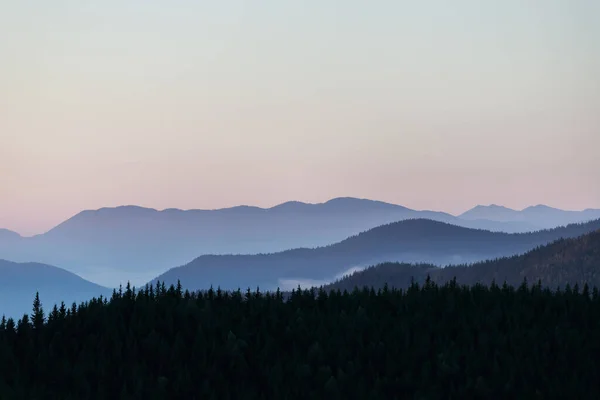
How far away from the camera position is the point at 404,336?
33.8 feet

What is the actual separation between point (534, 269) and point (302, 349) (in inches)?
3166

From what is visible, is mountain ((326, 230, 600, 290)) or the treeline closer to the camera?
the treeline

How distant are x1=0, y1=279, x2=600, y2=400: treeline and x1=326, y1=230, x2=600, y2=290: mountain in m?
53.8

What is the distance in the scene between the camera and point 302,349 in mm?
10031

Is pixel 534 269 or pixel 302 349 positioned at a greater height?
pixel 534 269

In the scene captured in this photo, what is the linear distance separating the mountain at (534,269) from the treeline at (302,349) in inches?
2117

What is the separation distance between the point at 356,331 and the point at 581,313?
15.0 feet

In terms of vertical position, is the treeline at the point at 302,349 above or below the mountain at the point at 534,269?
below

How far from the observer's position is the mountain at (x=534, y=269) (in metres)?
75.4

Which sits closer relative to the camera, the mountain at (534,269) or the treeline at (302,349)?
the treeline at (302,349)

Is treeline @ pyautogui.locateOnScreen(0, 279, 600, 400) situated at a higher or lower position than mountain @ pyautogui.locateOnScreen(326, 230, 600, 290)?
lower

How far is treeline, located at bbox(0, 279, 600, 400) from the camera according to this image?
28.3ft

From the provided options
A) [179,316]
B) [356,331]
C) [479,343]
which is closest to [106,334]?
[179,316]

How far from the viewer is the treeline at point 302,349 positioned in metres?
8.62
